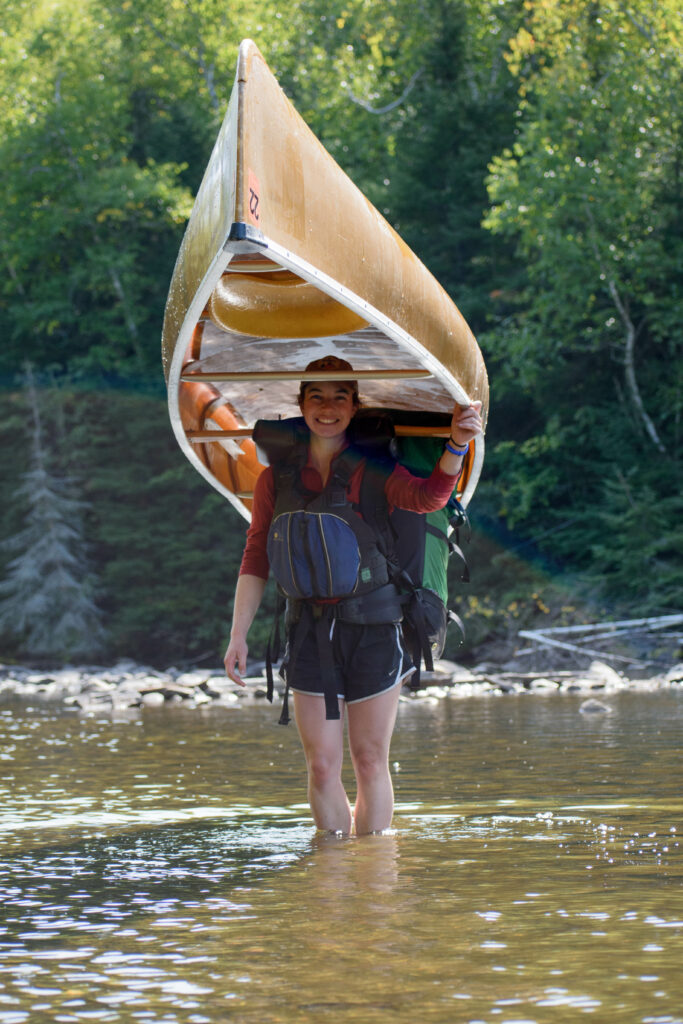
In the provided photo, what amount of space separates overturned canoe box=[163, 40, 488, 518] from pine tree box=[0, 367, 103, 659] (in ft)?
51.7

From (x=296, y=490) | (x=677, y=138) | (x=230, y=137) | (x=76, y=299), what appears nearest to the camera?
(x=230, y=137)

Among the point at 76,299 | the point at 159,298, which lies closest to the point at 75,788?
the point at 159,298

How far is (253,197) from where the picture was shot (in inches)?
133

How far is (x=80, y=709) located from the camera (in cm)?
1162

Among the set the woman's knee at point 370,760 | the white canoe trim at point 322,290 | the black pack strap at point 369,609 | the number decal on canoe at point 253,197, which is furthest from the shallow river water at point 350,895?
the number decal on canoe at point 253,197

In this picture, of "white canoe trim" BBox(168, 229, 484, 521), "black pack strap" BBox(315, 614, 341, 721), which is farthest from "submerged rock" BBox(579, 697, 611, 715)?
"black pack strap" BBox(315, 614, 341, 721)

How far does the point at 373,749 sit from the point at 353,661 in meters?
0.28

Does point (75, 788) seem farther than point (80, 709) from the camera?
No

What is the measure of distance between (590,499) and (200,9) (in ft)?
60.1

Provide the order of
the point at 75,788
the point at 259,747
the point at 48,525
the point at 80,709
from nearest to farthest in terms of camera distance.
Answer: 1. the point at 75,788
2. the point at 259,747
3. the point at 80,709
4. the point at 48,525

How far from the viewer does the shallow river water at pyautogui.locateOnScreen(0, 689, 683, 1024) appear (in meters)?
2.29

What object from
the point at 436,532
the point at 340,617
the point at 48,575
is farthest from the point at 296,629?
the point at 48,575

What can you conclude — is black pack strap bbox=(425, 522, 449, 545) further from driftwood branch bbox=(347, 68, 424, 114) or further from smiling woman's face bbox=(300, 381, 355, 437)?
driftwood branch bbox=(347, 68, 424, 114)

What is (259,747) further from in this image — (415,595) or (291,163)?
(291,163)
